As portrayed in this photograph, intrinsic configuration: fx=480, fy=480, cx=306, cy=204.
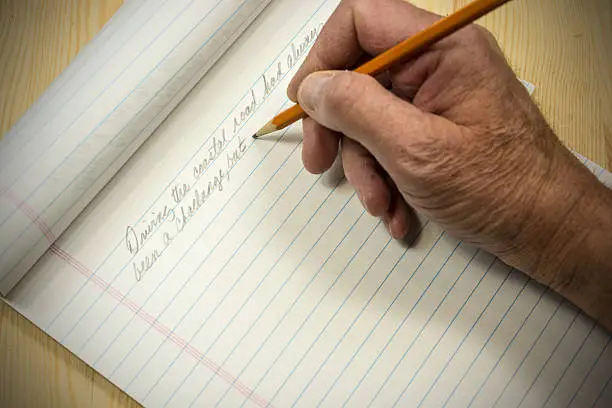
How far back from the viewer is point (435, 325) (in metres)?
0.51

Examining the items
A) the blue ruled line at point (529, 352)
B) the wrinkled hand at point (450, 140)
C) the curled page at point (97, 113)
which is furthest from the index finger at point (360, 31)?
the blue ruled line at point (529, 352)

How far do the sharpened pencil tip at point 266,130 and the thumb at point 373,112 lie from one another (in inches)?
3.9

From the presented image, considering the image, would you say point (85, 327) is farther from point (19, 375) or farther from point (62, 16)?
point (62, 16)

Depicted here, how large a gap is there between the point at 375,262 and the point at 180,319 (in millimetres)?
217

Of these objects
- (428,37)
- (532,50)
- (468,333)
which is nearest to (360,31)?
(428,37)

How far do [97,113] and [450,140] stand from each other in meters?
0.36

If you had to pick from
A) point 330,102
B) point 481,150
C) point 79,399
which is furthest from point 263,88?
point 79,399

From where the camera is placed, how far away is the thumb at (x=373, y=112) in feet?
1.35

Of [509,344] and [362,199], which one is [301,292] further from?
[509,344]

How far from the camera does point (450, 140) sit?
0.42 meters

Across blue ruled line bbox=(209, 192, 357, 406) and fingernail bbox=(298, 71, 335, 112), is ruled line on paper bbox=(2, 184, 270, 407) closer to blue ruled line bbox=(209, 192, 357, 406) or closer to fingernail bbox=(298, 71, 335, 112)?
blue ruled line bbox=(209, 192, 357, 406)

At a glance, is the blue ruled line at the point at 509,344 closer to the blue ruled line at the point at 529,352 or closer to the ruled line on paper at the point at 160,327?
the blue ruled line at the point at 529,352

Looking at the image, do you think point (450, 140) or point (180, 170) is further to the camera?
point (180, 170)

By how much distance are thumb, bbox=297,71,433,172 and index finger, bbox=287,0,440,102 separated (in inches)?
3.4
